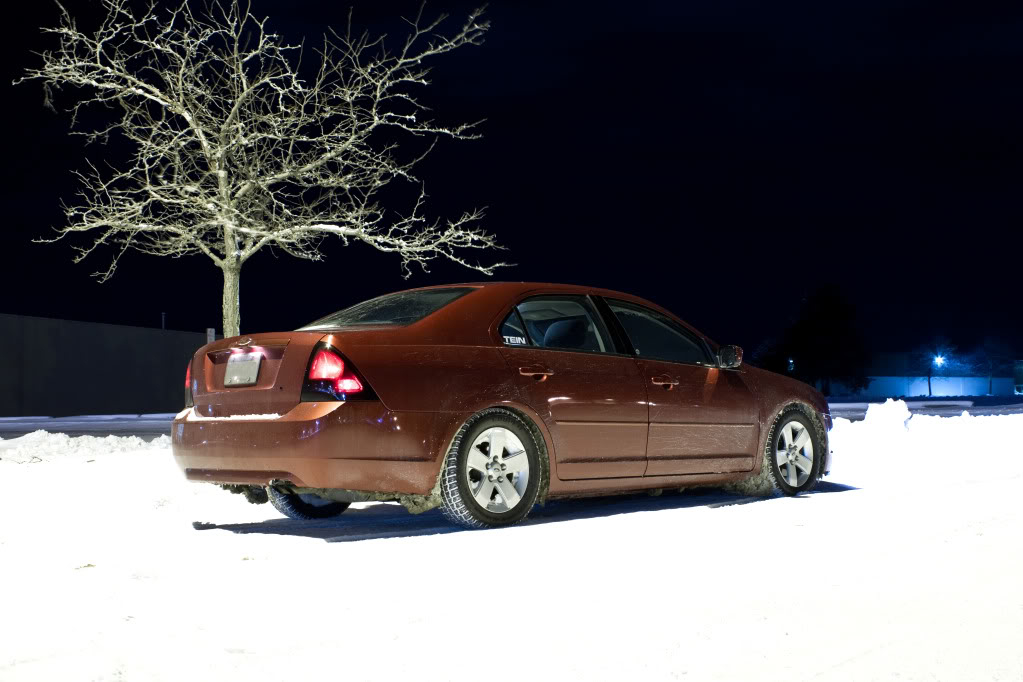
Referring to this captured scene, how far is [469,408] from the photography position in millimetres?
6711

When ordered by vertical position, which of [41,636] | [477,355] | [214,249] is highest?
[214,249]

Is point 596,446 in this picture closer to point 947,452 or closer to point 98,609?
point 98,609

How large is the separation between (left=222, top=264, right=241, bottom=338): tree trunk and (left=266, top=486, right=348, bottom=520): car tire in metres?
7.02

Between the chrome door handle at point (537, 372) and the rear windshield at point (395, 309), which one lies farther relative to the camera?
the rear windshield at point (395, 309)

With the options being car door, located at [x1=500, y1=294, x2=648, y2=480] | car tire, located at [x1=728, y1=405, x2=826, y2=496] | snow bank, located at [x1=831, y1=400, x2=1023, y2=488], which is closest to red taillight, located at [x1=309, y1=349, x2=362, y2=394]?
car door, located at [x1=500, y1=294, x2=648, y2=480]

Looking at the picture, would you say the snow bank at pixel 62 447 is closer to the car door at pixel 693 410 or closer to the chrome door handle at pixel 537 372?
the car door at pixel 693 410

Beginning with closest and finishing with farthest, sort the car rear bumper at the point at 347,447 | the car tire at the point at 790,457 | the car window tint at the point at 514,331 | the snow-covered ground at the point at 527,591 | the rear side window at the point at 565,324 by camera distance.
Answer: the snow-covered ground at the point at 527,591 < the car rear bumper at the point at 347,447 < the car window tint at the point at 514,331 < the rear side window at the point at 565,324 < the car tire at the point at 790,457

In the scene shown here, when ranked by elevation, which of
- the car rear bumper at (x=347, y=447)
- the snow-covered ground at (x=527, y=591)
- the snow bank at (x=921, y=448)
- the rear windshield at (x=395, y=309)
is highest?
the rear windshield at (x=395, y=309)

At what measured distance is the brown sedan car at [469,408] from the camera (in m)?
6.45

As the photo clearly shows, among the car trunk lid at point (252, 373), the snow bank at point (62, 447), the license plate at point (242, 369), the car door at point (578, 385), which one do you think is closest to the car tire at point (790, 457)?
the car door at point (578, 385)

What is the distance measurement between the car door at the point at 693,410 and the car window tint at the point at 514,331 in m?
0.94

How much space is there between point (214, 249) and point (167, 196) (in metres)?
1.38

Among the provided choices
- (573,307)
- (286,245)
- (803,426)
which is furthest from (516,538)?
(286,245)

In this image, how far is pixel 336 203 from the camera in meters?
15.1
